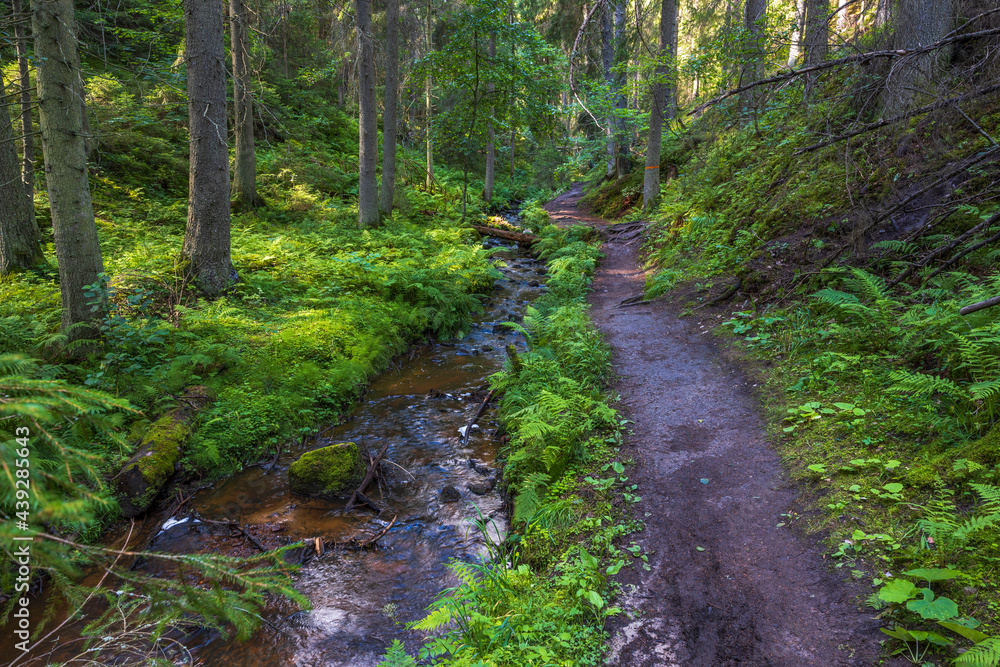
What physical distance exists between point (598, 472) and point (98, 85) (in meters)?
17.5

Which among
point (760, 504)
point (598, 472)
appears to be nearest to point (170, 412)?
point (598, 472)

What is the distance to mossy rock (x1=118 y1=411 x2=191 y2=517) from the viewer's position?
476cm

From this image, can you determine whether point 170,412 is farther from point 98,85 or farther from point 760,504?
point 98,85

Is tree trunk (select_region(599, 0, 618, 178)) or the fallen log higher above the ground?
tree trunk (select_region(599, 0, 618, 178))

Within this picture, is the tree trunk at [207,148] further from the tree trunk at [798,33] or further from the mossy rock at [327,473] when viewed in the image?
the tree trunk at [798,33]

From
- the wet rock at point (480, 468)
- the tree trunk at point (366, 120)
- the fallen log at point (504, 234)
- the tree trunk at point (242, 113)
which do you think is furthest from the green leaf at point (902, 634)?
the fallen log at point (504, 234)

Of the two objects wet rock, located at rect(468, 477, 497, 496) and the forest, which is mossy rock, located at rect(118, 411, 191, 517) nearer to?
the forest

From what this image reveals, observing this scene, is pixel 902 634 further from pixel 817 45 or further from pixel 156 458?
pixel 156 458

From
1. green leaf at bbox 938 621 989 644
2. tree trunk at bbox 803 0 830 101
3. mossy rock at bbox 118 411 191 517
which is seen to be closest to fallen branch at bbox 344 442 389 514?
mossy rock at bbox 118 411 191 517

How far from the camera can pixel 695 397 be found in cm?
574

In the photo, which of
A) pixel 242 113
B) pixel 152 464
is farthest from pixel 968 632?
pixel 242 113

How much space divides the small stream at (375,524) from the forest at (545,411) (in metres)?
0.04

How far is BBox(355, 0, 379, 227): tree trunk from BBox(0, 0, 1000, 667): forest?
2.59 metres

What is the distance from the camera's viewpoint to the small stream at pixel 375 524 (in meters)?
3.59
